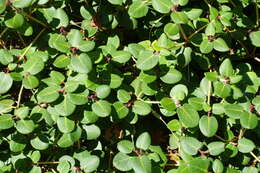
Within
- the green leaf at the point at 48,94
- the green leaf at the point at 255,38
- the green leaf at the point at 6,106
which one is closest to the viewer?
the green leaf at the point at 48,94

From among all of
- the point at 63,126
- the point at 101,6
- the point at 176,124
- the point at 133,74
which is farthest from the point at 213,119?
the point at 101,6

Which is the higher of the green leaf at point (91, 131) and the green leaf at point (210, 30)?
the green leaf at point (210, 30)

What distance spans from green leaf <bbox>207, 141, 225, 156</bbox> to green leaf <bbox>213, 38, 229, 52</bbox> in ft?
1.21

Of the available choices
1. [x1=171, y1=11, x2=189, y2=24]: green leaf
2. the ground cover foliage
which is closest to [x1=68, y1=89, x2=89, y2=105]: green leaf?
the ground cover foliage

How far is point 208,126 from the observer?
1.76 meters

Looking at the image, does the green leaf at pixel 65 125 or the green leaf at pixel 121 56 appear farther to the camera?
the green leaf at pixel 121 56

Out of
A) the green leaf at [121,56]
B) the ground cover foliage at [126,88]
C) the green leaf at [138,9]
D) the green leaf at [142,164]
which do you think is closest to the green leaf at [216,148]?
the ground cover foliage at [126,88]

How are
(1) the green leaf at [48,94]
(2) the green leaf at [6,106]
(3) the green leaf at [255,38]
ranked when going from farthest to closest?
(3) the green leaf at [255,38]
(2) the green leaf at [6,106]
(1) the green leaf at [48,94]

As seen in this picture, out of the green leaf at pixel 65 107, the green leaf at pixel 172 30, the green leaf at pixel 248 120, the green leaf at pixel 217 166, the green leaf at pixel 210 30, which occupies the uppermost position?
the green leaf at pixel 172 30

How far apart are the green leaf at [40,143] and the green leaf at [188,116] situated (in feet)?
1.77

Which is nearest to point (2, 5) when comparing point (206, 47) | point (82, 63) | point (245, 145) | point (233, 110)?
point (82, 63)

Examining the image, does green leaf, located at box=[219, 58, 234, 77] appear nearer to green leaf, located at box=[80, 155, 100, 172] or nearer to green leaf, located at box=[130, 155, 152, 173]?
green leaf, located at box=[130, 155, 152, 173]

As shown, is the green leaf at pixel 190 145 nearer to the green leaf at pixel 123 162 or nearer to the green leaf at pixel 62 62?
the green leaf at pixel 123 162

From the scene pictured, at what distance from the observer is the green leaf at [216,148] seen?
1801 mm
